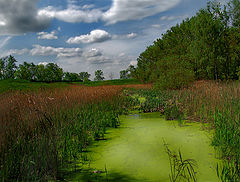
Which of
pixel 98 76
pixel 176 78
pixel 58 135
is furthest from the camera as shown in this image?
pixel 98 76

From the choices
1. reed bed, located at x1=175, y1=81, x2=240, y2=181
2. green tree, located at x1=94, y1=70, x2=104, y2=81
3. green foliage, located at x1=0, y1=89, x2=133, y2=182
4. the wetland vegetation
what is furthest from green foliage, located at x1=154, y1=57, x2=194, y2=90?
green tree, located at x1=94, y1=70, x2=104, y2=81

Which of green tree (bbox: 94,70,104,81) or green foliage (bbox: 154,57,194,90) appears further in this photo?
green tree (bbox: 94,70,104,81)

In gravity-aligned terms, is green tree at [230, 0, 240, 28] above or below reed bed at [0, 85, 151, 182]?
above

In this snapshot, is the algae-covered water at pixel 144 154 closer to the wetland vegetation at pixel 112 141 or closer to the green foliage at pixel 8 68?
the wetland vegetation at pixel 112 141

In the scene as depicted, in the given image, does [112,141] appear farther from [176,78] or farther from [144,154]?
[176,78]

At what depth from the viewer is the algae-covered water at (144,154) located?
2592 millimetres

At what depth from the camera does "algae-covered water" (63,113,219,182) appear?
2592 millimetres

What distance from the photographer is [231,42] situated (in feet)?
69.7

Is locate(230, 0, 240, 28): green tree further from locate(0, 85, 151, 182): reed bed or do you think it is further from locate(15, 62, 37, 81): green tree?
locate(15, 62, 37, 81): green tree

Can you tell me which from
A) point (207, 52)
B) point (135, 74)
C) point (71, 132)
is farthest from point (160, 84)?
point (135, 74)

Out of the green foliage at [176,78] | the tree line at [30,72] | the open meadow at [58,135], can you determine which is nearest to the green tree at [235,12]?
the green foliage at [176,78]

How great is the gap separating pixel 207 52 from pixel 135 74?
17.8 metres

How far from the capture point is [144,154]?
3.35 metres

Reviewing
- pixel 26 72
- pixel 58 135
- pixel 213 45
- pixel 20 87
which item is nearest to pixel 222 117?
pixel 58 135
